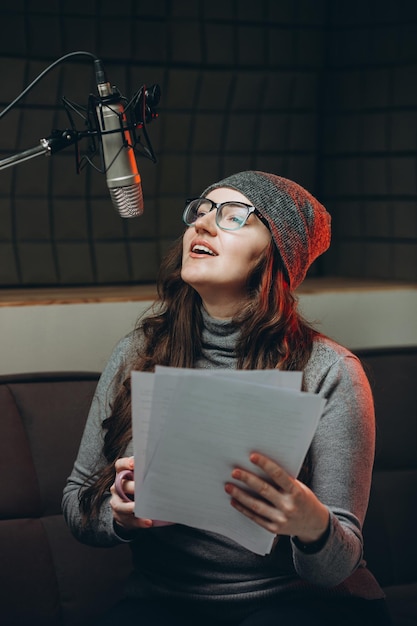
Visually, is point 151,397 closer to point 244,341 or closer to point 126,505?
point 126,505

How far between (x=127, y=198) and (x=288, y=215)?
16.7 inches

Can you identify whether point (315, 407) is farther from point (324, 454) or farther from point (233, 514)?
point (324, 454)

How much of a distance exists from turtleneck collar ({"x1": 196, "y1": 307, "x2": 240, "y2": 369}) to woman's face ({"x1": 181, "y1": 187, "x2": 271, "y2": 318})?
3cm

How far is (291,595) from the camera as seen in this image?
1623 millimetres

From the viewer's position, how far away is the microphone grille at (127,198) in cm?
144

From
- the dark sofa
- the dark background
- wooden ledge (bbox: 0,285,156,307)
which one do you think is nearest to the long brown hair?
the dark sofa

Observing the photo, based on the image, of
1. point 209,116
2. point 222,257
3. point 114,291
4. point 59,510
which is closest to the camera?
point 222,257

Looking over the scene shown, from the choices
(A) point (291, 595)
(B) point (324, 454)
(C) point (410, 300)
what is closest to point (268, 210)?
(B) point (324, 454)

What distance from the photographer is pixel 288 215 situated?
1.75 meters

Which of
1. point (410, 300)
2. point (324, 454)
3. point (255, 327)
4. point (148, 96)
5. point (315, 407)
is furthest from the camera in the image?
point (410, 300)

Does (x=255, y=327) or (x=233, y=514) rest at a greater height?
(x=255, y=327)

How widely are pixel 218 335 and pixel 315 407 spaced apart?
59 centimetres

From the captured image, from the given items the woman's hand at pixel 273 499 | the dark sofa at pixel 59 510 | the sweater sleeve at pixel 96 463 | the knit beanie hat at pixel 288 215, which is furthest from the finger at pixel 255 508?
the dark sofa at pixel 59 510

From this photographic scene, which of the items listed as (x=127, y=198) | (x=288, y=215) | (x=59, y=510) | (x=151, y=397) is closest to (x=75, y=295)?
(x=59, y=510)
